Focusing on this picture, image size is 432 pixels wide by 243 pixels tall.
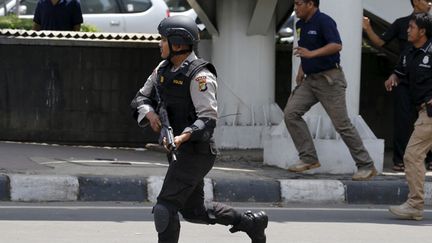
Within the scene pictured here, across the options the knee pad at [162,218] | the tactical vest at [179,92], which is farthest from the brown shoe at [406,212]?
the knee pad at [162,218]

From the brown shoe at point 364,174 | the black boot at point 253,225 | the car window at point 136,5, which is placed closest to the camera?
the black boot at point 253,225

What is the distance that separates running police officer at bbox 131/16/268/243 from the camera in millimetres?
6379

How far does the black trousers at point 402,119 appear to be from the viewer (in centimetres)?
1079

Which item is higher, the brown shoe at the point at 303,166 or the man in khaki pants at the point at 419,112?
the man in khaki pants at the point at 419,112

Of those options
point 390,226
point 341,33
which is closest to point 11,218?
point 390,226

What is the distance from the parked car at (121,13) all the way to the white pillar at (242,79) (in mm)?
7454

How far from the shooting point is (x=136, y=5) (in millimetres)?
19828

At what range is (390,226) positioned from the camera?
853 cm

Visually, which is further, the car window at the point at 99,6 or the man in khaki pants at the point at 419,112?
the car window at the point at 99,6

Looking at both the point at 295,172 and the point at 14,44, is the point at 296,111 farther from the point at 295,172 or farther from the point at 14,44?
the point at 14,44

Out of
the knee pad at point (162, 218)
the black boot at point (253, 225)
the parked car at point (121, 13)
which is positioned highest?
the knee pad at point (162, 218)

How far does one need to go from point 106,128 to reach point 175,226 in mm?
6005

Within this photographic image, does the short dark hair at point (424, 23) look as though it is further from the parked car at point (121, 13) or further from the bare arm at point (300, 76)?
the parked car at point (121, 13)

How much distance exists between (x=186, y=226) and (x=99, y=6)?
453 inches
